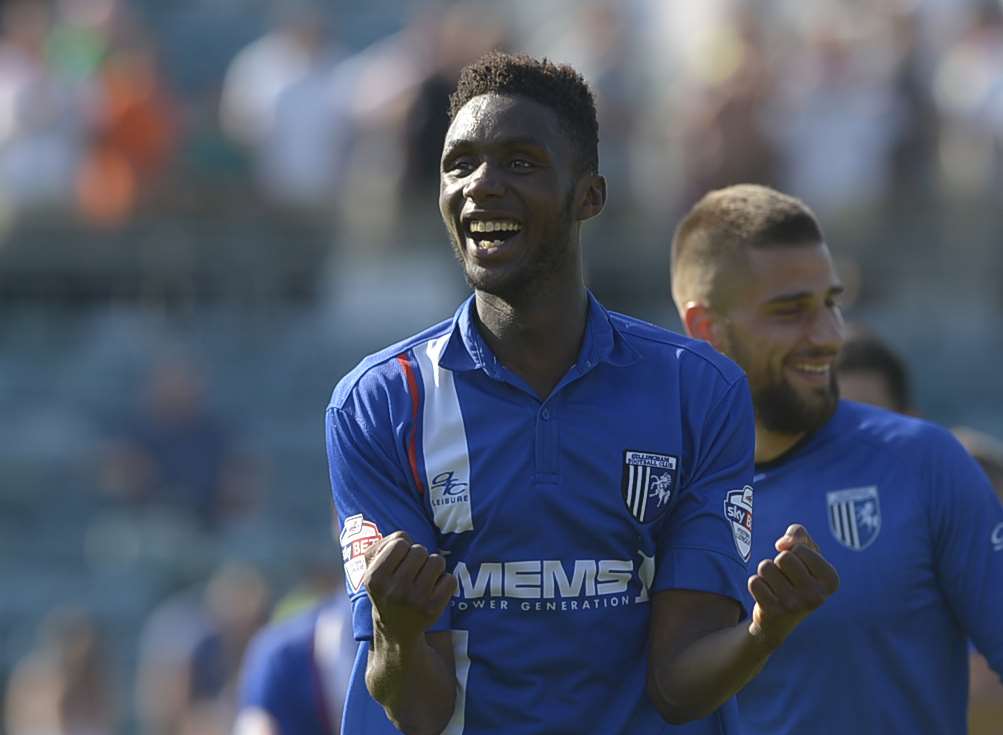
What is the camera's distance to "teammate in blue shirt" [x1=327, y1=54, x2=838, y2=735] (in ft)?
12.3

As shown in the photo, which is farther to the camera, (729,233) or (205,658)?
(205,658)

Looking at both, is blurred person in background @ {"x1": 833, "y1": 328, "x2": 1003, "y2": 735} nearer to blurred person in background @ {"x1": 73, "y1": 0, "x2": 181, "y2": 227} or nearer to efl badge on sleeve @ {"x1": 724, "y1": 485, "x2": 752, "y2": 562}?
efl badge on sleeve @ {"x1": 724, "y1": 485, "x2": 752, "y2": 562}

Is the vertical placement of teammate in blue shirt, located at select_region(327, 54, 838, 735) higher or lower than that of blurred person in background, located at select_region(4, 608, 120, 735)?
higher

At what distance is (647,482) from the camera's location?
12.5 feet

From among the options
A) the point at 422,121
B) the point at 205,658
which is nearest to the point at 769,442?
the point at 205,658

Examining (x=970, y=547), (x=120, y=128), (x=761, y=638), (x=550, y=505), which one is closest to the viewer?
(x=761, y=638)

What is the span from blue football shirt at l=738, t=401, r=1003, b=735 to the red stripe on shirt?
1106mm

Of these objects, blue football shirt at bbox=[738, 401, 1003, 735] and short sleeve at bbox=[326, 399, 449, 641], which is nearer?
short sleeve at bbox=[326, 399, 449, 641]

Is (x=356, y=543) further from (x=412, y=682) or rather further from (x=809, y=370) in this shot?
(x=809, y=370)

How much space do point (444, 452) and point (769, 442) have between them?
1.26 m

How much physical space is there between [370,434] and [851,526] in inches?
53.5

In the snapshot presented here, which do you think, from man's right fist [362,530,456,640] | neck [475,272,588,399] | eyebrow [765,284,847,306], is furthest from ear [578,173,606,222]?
eyebrow [765,284,847,306]

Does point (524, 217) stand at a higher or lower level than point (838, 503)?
higher

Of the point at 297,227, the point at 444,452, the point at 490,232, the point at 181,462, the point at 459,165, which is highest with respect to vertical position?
the point at 459,165
